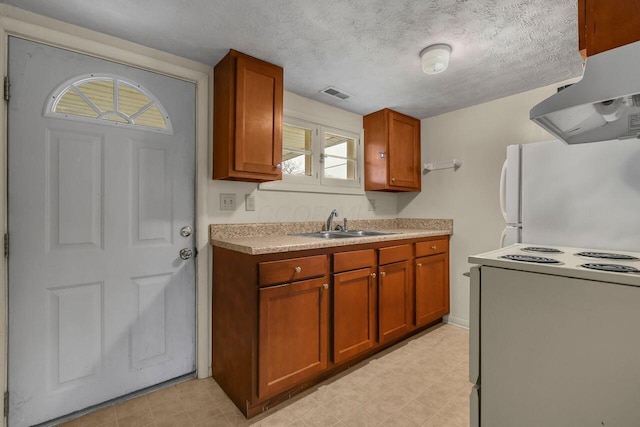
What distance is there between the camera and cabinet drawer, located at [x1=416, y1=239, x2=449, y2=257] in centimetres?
261

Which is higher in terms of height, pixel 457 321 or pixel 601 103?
pixel 601 103

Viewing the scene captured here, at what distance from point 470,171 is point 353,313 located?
1.85 metres

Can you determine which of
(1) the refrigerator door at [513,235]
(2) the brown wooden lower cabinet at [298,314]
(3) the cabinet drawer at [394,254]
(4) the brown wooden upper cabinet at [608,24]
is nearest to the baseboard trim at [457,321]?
(2) the brown wooden lower cabinet at [298,314]

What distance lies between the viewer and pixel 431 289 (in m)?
2.73

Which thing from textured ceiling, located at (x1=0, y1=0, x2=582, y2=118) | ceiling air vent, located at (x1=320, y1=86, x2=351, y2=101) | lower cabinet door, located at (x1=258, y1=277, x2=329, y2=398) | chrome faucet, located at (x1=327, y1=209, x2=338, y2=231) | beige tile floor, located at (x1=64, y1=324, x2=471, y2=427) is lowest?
beige tile floor, located at (x1=64, y1=324, x2=471, y2=427)

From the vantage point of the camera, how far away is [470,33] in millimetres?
1671

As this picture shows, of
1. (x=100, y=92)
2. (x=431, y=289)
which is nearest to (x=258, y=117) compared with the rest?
(x=100, y=92)

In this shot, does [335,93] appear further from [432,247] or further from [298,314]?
[298,314]

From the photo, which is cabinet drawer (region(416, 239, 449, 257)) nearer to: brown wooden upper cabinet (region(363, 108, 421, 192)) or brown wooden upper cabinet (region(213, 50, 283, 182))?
brown wooden upper cabinet (region(363, 108, 421, 192))

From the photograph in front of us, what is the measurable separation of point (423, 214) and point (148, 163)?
2654 mm

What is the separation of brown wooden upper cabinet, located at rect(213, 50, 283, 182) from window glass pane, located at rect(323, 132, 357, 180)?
32.3 inches

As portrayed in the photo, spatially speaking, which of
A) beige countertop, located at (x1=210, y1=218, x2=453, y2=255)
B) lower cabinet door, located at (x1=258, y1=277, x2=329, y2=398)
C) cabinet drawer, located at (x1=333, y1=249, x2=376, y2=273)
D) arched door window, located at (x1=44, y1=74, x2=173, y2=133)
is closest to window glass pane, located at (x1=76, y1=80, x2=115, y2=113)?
arched door window, located at (x1=44, y1=74, x2=173, y2=133)

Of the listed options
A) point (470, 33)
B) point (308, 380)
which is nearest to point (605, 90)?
point (470, 33)

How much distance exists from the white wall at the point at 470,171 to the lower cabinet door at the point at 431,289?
5.7 inches
